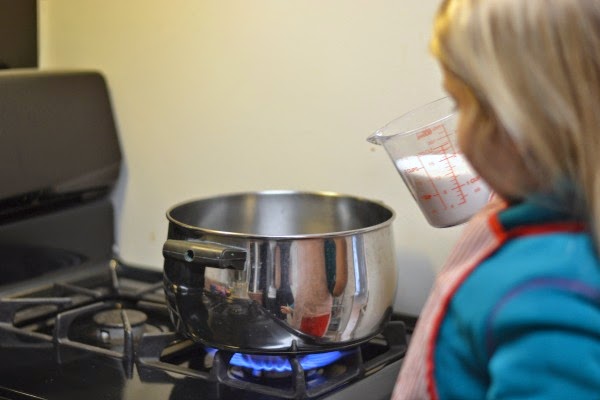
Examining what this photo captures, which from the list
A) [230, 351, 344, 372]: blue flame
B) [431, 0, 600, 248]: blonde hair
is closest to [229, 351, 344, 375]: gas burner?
[230, 351, 344, 372]: blue flame

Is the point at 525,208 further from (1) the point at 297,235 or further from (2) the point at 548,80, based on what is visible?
(1) the point at 297,235

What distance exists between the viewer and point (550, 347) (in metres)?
0.56

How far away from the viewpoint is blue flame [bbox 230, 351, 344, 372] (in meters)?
0.97

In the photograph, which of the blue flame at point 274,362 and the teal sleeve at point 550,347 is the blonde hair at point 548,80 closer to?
the teal sleeve at point 550,347

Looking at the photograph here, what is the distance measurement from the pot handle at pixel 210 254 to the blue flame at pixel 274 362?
0.40 feet

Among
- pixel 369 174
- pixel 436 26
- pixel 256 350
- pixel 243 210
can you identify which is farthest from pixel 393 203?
pixel 436 26

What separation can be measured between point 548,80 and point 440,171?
32 centimetres

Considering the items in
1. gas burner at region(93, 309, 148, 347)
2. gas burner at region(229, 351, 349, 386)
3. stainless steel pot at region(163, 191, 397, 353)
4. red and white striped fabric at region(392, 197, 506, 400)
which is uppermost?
red and white striped fabric at region(392, 197, 506, 400)

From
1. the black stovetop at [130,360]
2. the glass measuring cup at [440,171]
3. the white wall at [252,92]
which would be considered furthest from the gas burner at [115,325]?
the glass measuring cup at [440,171]

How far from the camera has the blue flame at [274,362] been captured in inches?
38.1

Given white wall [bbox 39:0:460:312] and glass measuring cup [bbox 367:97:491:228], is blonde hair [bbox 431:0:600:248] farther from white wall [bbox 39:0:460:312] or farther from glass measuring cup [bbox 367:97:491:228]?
white wall [bbox 39:0:460:312]

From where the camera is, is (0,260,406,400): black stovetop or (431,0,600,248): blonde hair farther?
(0,260,406,400): black stovetop

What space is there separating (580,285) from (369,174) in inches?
23.9

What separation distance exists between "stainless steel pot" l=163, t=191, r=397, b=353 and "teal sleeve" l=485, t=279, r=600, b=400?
1.17 ft
